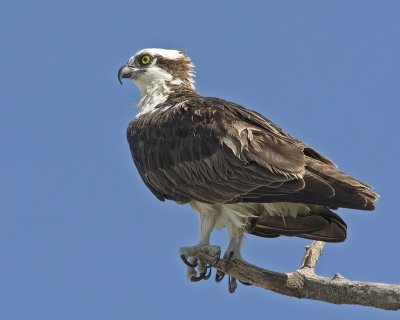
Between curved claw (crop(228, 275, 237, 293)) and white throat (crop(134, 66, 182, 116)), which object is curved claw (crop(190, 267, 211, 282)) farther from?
white throat (crop(134, 66, 182, 116))

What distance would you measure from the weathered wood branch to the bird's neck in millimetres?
2786

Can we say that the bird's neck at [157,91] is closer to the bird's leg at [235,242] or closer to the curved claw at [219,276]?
the bird's leg at [235,242]

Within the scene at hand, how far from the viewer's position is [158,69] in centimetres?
1522

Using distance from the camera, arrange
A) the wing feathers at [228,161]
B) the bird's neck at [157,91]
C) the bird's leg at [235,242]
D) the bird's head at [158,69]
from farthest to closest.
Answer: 1. the bird's head at [158,69]
2. the bird's neck at [157,91]
3. the bird's leg at [235,242]
4. the wing feathers at [228,161]

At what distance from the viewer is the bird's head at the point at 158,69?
15.1m

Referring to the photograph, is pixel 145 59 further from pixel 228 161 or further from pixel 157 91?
pixel 228 161

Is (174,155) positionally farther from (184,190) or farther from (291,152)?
(291,152)

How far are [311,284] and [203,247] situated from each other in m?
1.59

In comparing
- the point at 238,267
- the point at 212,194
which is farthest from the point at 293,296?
the point at 212,194

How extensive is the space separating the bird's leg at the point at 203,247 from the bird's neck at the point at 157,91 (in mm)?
2301

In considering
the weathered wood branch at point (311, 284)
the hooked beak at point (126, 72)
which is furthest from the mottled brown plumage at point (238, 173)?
the hooked beak at point (126, 72)

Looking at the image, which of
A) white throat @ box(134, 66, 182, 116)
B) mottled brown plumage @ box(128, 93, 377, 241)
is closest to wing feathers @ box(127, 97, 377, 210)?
mottled brown plumage @ box(128, 93, 377, 241)


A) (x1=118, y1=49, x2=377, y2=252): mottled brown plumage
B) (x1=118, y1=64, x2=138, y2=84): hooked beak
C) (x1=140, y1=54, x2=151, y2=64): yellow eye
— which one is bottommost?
(x1=118, y1=49, x2=377, y2=252): mottled brown plumage

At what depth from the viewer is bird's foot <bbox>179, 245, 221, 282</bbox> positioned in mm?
12750
